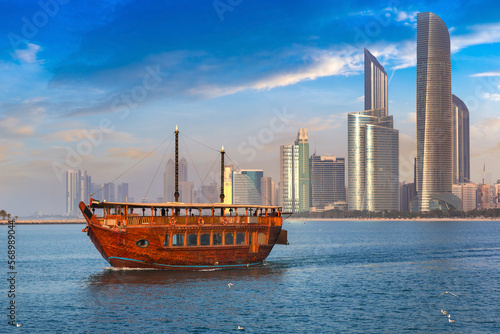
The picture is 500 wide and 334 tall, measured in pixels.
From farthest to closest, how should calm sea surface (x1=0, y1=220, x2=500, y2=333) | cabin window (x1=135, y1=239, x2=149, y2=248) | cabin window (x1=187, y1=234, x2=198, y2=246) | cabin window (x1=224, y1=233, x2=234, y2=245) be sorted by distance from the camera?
cabin window (x1=224, y1=233, x2=234, y2=245) → cabin window (x1=187, y1=234, x2=198, y2=246) → cabin window (x1=135, y1=239, x2=149, y2=248) → calm sea surface (x1=0, y1=220, x2=500, y2=333)

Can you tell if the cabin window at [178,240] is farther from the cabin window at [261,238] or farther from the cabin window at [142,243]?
the cabin window at [261,238]

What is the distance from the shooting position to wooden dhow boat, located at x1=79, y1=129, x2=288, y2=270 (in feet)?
162

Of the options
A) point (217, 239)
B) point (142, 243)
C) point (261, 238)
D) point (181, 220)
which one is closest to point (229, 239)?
point (217, 239)

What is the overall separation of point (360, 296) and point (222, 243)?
1537 cm

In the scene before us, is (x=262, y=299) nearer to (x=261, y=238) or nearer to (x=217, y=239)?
(x=217, y=239)

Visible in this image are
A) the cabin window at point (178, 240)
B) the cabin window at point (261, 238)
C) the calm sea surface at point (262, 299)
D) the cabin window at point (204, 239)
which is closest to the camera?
the calm sea surface at point (262, 299)

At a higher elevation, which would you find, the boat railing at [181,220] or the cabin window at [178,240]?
the boat railing at [181,220]

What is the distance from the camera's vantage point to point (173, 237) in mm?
51000

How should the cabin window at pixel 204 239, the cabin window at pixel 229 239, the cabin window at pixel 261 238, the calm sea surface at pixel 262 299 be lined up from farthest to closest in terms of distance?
the cabin window at pixel 261 238, the cabin window at pixel 229 239, the cabin window at pixel 204 239, the calm sea surface at pixel 262 299

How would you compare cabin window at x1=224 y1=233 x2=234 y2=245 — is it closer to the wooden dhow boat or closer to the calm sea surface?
the wooden dhow boat

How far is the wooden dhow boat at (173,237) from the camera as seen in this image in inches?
1944

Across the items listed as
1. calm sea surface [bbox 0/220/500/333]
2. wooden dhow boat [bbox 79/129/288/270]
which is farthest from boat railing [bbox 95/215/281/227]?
calm sea surface [bbox 0/220/500/333]

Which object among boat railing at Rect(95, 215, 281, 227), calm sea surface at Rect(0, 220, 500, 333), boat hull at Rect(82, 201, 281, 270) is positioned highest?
boat railing at Rect(95, 215, 281, 227)

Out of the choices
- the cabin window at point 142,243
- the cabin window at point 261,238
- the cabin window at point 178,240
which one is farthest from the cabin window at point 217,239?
the cabin window at point 142,243
